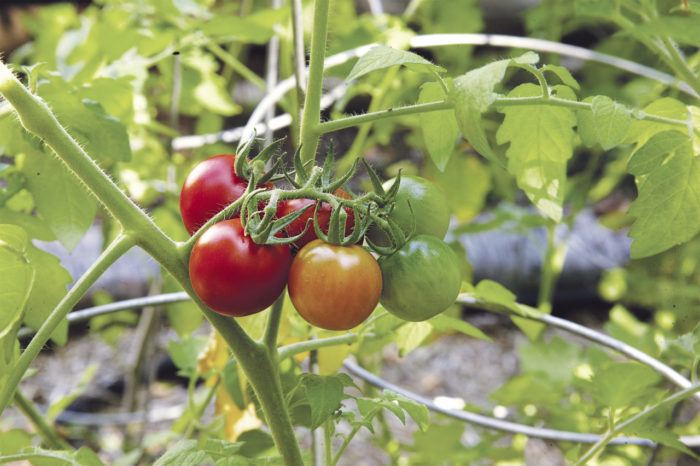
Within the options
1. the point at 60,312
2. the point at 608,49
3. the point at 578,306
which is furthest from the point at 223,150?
the point at 578,306

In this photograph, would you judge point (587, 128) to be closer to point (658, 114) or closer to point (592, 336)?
point (658, 114)

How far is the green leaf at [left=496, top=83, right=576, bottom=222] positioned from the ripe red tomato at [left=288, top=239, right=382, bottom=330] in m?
0.24

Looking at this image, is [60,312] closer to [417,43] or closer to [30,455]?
[30,455]

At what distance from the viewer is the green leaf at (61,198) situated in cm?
72

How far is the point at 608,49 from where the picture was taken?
1.96 m

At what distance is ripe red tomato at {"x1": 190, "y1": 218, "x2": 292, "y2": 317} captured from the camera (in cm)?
47

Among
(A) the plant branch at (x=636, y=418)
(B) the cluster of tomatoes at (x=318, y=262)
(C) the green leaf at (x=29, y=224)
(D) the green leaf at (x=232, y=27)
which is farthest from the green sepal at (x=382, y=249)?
(D) the green leaf at (x=232, y=27)

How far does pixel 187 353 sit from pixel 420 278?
0.56 meters

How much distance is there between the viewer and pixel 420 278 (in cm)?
50

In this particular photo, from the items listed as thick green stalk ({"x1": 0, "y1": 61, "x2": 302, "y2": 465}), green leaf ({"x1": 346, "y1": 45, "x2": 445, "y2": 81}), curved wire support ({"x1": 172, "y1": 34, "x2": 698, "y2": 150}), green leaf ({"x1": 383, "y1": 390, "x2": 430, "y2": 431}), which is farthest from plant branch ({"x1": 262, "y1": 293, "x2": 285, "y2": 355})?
curved wire support ({"x1": 172, "y1": 34, "x2": 698, "y2": 150})

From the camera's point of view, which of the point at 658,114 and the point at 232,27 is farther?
the point at 232,27

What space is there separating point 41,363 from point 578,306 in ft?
7.45

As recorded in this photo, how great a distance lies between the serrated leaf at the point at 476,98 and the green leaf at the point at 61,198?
467 millimetres

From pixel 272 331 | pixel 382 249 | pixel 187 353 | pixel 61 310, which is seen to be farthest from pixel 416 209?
pixel 187 353
